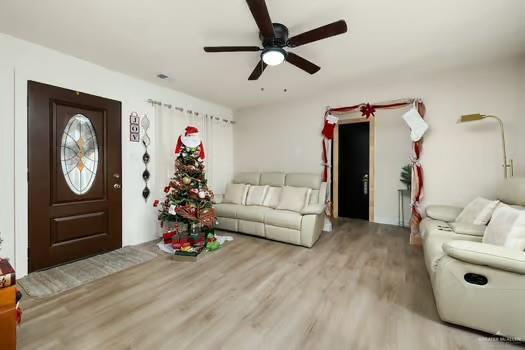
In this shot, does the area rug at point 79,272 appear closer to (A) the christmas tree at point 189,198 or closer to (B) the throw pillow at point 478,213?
(A) the christmas tree at point 189,198

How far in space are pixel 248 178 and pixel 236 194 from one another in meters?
0.49

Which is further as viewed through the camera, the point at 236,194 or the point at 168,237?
the point at 236,194

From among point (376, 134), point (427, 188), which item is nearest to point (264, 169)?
point (376, 134)

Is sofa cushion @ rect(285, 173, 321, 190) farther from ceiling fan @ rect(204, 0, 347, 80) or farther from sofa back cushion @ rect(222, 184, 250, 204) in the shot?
ceiling fan @ rect(204, 0, 347, 80)

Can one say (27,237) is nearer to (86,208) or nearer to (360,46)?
(86,208)

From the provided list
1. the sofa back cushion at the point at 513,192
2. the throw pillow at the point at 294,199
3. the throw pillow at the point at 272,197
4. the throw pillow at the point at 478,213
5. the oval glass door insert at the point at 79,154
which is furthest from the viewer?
the throw pillow at the point at 272,197

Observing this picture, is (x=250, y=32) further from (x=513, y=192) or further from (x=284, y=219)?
(x=513, y=192)

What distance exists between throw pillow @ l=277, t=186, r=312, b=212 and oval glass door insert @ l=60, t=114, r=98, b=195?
265 centimetres

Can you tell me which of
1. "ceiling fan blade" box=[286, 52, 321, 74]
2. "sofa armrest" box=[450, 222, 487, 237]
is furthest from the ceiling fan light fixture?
"sofa armrest" box=[450, 222, 487, 237]

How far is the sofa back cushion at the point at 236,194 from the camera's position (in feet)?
13.8

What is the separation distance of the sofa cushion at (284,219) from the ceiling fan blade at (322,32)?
2196 mm

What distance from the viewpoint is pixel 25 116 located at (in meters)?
2.38

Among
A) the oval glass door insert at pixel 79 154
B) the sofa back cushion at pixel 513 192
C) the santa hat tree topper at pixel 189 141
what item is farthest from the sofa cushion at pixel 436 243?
the oval glass door insert at pixel 79 154

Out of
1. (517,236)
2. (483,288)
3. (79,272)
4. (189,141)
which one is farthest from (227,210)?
(517,236)
